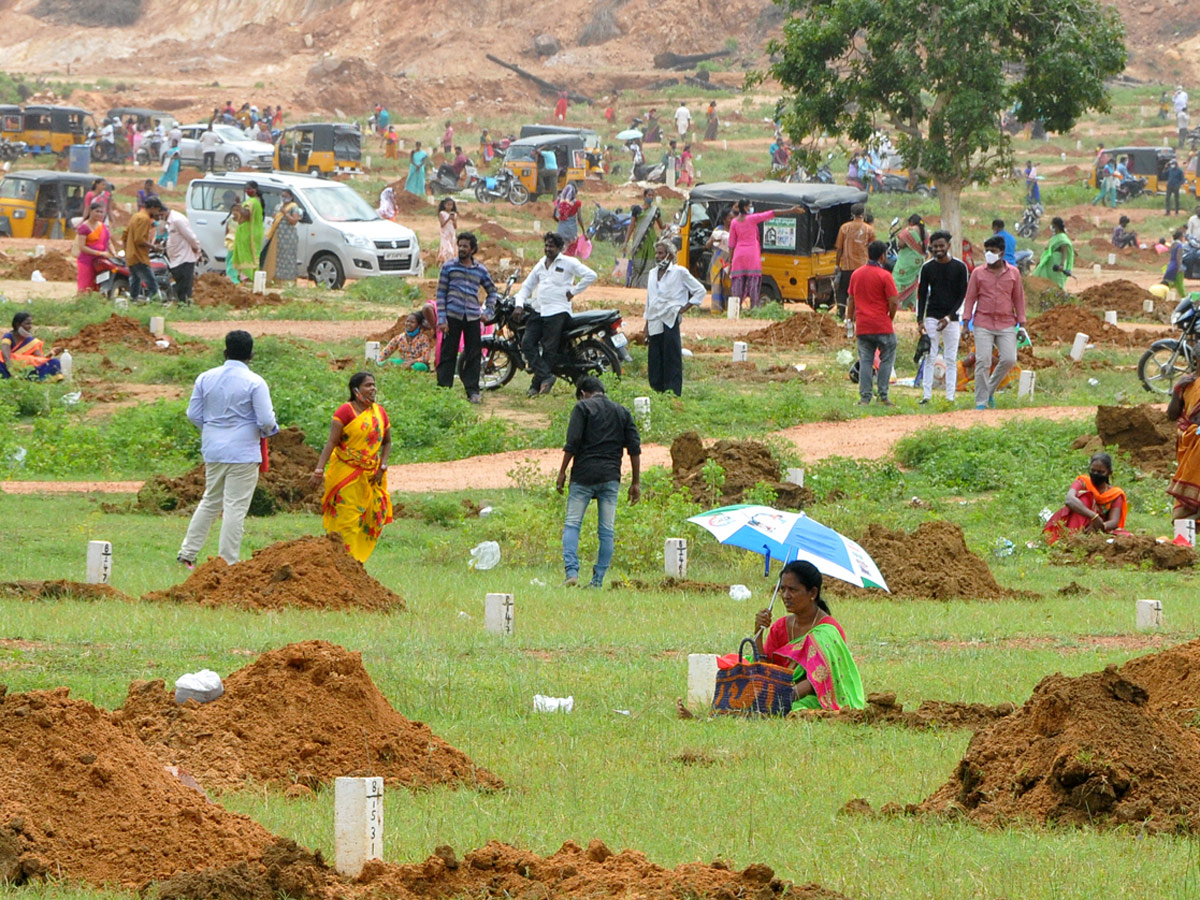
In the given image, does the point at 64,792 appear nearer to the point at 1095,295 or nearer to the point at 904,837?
the point at 904,837

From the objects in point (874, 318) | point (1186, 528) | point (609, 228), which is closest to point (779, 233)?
point (874, 318)

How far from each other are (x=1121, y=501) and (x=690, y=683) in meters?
7.66

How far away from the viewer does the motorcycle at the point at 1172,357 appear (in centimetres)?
2067

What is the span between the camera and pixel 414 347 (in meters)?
22.1

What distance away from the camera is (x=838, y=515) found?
15523 millimetres

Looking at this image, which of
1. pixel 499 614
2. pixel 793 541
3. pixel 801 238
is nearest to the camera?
pixel 793 541

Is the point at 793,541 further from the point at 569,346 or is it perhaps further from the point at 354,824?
the point at 569,346

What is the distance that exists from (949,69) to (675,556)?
781 inches

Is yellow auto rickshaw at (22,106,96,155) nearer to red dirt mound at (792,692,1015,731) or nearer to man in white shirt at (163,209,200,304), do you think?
man in white shirt at (163,209,200,304)

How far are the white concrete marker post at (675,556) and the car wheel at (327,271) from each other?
18.3 meters

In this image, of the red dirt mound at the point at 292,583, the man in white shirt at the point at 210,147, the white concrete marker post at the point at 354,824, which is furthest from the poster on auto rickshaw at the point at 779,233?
the man in white shirt at the point at 210,147

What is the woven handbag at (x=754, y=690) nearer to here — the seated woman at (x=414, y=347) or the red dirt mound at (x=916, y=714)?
the red dirt mound at (x=916, y=714)

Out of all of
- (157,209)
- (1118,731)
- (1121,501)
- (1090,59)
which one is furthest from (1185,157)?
(1118,731)

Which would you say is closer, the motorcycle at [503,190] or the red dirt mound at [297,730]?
the red dirt mound at [297,730]
